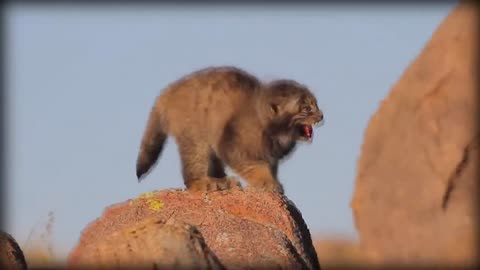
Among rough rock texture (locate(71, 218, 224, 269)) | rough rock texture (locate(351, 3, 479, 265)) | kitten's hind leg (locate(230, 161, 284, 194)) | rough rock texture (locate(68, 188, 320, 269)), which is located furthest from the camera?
rough rock texture (locate(351, 3, 479, 265))

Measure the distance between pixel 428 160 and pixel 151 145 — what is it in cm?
316

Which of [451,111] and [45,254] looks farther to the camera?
[451,111]

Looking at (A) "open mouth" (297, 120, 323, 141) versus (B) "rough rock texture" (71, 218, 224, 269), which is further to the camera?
(A) "open mouth" (297, 120, 323, 141)

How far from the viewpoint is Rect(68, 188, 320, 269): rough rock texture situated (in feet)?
23.5

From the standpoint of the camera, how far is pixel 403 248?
41.0ft

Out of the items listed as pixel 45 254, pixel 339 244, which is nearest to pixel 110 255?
pixel 45 254

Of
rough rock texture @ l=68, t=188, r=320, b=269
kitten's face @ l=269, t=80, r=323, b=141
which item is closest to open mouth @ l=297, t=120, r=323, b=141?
kitten's face @ l=269, t=80, r=323, b=141

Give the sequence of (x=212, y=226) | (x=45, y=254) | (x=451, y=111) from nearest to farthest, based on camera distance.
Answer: (x=212, y=226) < (x=45, y=254) < (x=451, y=111)

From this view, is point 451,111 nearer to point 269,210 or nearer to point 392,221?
point 392,221

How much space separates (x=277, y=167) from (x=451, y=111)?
8.16 ft

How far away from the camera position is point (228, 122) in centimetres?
1020

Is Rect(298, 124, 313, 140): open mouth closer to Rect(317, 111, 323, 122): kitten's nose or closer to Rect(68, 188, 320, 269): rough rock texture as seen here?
Rect(317, 111, 323, 122): kitten's nose

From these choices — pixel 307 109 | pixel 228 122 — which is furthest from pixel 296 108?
pixel 228 122

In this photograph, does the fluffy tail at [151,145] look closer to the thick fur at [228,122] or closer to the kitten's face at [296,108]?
the thick fur at [228,122]
